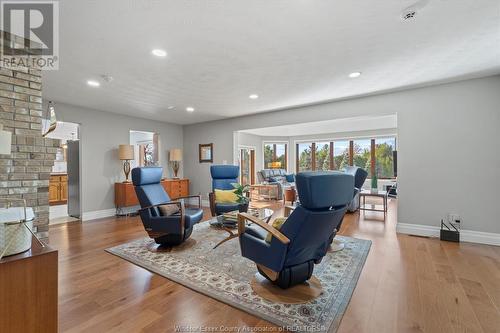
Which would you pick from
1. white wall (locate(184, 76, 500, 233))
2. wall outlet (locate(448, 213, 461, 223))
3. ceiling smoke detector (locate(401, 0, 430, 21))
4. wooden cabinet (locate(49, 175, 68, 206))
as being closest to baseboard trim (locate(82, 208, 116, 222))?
wooden cabinet (locate(49, 175, 68, 206))

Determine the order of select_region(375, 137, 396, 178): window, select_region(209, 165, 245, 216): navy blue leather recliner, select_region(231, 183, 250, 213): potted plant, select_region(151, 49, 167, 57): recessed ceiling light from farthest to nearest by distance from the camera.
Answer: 1. select_region(375, 137, 396, 178): window
2. select_region(209, 165, 245, 216): navy blue leather recliner
3. select_region(231, 183, 250, 213): potted plant
4. select_region(151, 49, 167, 57): recessed ceiling light

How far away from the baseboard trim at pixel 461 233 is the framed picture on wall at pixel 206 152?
4.64 meters

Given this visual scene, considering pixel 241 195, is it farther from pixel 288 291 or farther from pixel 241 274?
pixel 288 291

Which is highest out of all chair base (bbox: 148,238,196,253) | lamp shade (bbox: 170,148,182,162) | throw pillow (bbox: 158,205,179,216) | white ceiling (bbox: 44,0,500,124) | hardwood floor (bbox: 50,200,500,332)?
white ceiling (bbox: 44,0,500,124)

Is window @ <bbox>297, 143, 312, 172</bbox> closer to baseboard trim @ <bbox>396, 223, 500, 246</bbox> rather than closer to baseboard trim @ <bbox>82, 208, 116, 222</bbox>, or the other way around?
baseboard trim @ <bbox>396, 223, 500, 246</bbox>

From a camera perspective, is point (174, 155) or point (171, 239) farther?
point (174, 155)

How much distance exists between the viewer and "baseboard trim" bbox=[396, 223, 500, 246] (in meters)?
3.38

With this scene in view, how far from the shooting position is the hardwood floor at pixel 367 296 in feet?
5.71

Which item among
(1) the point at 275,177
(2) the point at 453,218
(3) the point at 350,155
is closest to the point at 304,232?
(2) the point at 453,218

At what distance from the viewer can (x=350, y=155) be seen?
30.8 feet

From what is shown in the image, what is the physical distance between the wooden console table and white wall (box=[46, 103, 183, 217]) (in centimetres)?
431

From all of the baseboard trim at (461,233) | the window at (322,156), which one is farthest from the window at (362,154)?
the baseboard trim at (461,233)

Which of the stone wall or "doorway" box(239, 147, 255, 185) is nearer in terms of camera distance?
the stone wall

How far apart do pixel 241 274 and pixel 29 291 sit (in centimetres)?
171
